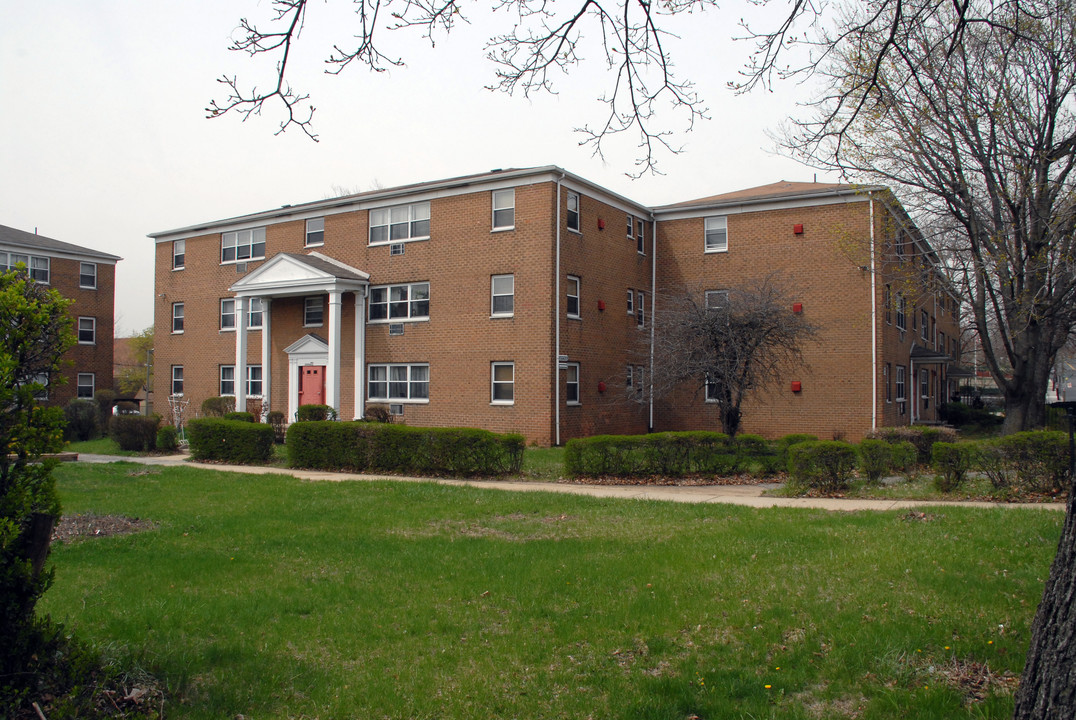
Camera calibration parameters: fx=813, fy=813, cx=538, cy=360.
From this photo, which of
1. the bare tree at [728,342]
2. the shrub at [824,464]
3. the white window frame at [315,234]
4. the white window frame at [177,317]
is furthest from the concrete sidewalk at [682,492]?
the white window frame at [177,317]

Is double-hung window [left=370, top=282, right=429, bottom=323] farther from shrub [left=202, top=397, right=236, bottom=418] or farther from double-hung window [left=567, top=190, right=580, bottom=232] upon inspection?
shrub [left=202, top=397, right=236, bottom=418]

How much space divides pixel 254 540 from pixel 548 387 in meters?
15.5

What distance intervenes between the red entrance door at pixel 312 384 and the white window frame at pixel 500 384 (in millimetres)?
7420

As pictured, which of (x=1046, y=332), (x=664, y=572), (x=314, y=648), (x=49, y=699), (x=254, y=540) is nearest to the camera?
(x=49, y=699)

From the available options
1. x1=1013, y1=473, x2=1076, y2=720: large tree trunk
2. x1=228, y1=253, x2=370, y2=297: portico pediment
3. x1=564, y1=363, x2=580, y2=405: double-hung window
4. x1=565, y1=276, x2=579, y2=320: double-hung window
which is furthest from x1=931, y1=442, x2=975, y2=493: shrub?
x1=228, y1=253, x2=370, y2=297: portico pediment

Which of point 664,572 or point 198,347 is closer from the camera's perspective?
point 664,572

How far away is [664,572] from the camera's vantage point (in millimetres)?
7391

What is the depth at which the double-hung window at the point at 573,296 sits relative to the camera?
25469 millimetres

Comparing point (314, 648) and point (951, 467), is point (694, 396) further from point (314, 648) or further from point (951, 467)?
point (314, 648)

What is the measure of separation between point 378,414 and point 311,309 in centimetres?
611

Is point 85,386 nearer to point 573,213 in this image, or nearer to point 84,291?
point 84,291

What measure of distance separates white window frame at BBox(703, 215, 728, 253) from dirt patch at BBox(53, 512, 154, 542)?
21941 mm

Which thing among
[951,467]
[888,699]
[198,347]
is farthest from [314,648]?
[198,347]

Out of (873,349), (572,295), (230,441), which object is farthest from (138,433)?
(873,349)
